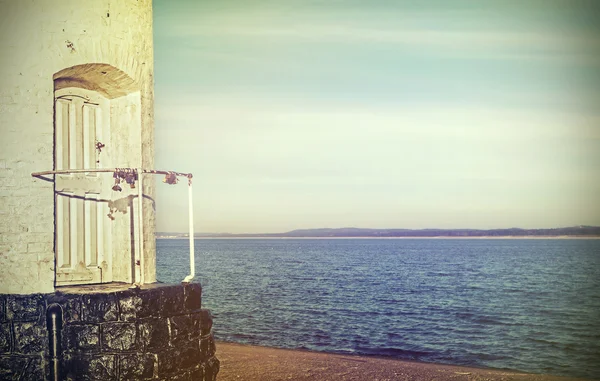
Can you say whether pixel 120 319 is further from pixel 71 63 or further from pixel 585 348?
pixel 585 348

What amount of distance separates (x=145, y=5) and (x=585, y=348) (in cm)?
2180

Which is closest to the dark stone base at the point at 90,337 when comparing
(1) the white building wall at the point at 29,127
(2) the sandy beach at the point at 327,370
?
(1) the white building wall at the point at 29,127

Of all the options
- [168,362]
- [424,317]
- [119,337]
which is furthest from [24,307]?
[424,317]

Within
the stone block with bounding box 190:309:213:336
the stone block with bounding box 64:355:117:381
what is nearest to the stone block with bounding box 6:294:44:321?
the stone block with bounding box 64:355:117:381

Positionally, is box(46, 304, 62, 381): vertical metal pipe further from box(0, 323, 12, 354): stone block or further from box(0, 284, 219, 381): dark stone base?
box(0, 323, 12, 354): stone block

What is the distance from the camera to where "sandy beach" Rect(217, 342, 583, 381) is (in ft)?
39.4

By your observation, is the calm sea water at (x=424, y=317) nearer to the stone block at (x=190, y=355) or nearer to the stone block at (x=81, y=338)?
→ the stone block at (x=190, y=355)

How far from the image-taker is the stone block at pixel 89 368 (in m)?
7.41

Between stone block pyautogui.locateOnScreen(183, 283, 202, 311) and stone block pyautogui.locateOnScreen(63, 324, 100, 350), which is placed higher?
stone block pyautogui.locateOnScreen(183, 283, 202, 311)

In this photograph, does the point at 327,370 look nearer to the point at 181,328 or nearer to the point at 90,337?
the point at 181,328

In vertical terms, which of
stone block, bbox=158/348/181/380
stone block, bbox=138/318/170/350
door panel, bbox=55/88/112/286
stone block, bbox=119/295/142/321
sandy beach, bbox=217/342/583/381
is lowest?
sandy beach, bbox=217/342/583/381

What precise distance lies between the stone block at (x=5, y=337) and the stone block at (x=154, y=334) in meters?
1.51

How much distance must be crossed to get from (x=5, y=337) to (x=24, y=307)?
397mm

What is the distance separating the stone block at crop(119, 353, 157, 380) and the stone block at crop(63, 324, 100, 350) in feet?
1.23
